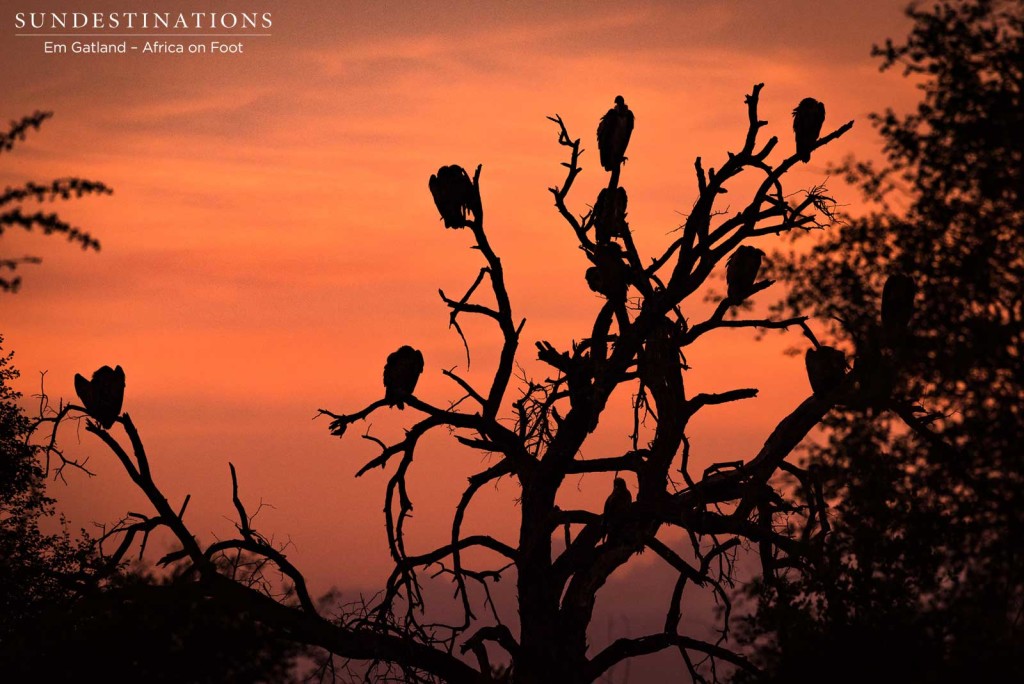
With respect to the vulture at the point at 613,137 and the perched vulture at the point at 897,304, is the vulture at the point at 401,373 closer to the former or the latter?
the vulture at the point at 613,137

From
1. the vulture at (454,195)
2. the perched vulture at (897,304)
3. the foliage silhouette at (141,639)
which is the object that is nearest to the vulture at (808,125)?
the perched vulture at (897,304)

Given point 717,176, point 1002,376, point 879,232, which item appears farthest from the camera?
point 879,232

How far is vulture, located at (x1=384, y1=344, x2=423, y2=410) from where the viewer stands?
12164 millimetres

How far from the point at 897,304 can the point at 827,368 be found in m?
1.22

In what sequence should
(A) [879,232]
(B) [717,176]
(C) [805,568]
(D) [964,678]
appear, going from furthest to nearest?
(A) [879,232] < (C) [805,568] < (B) [717,176] < (D) [964,678]

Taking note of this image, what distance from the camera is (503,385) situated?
1270cm

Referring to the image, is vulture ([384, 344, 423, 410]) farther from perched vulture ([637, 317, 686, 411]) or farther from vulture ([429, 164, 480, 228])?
perched vulture ([637, 317, 686, 411])

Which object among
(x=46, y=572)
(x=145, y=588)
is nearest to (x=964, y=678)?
(x=145, y=588)

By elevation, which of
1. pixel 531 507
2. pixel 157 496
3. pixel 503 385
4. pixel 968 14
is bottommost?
pixel 157 496

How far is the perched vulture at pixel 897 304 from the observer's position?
12.0m

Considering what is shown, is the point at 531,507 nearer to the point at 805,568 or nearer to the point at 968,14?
the point at 805,568

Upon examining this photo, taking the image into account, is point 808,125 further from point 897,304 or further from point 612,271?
point 612,271

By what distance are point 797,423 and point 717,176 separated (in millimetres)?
2542

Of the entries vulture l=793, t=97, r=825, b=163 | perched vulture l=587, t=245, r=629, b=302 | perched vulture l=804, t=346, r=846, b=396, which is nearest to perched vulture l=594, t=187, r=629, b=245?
perched vulture l=587, t=245, r=629, b=302
